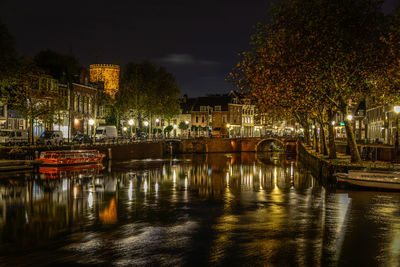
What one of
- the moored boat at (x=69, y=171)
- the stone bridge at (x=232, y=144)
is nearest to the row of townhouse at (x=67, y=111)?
the moored boat at (x=69, y=171)

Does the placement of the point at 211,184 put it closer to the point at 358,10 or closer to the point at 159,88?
the point at 358,10

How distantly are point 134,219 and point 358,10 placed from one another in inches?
1009

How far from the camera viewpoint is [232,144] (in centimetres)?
11500

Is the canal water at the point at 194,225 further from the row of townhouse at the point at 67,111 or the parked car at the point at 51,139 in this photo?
the row of townhouse at the point at 67,111

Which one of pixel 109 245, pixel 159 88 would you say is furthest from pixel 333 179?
pixel 159 88

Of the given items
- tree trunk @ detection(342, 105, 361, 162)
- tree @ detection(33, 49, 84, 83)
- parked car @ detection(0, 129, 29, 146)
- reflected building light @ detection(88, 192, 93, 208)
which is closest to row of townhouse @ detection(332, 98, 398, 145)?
tree trunk @ detection(342, 105, 361, 162)

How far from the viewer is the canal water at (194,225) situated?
1702 cm

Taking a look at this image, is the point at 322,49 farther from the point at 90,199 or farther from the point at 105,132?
the point at 105,132

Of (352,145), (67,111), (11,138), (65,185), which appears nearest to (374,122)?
(352,145)

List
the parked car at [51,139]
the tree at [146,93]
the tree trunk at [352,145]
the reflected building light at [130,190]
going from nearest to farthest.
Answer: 1. the reflected building light at [130,190]
2. the tree trunk at [352,145]
3. the parked car at [51,139]
4. the tree at [146,93]

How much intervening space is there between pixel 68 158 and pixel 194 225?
105 feet

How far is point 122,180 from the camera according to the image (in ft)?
142

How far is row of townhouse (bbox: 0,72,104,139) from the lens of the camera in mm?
66125

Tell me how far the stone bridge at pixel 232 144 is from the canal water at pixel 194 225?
68.7m
